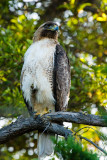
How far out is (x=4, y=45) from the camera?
590cm

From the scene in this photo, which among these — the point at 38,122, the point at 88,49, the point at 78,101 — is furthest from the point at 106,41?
the point at 38,122

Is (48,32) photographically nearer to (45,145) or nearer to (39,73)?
(39,73)

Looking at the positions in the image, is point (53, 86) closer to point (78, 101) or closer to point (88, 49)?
point (78, 101)

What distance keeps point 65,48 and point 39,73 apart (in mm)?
2465

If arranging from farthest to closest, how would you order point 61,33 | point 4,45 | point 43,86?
point 61,33 < point 4,45 < point 43,86

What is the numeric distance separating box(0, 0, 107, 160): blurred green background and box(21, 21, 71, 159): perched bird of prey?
36cm

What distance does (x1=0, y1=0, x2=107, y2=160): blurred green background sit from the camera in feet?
18.7

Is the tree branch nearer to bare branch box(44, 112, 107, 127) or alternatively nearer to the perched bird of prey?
bare branch box(44, 112, 107, 127)

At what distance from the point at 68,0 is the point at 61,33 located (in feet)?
3.35

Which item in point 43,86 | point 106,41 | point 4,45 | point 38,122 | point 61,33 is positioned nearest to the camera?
point 38,122

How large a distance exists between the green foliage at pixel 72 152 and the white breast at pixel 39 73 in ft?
8.95

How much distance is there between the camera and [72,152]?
201 centimetres

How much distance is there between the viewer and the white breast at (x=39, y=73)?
4.78 metres

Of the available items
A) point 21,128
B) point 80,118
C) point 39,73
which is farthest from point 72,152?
point 39,73
